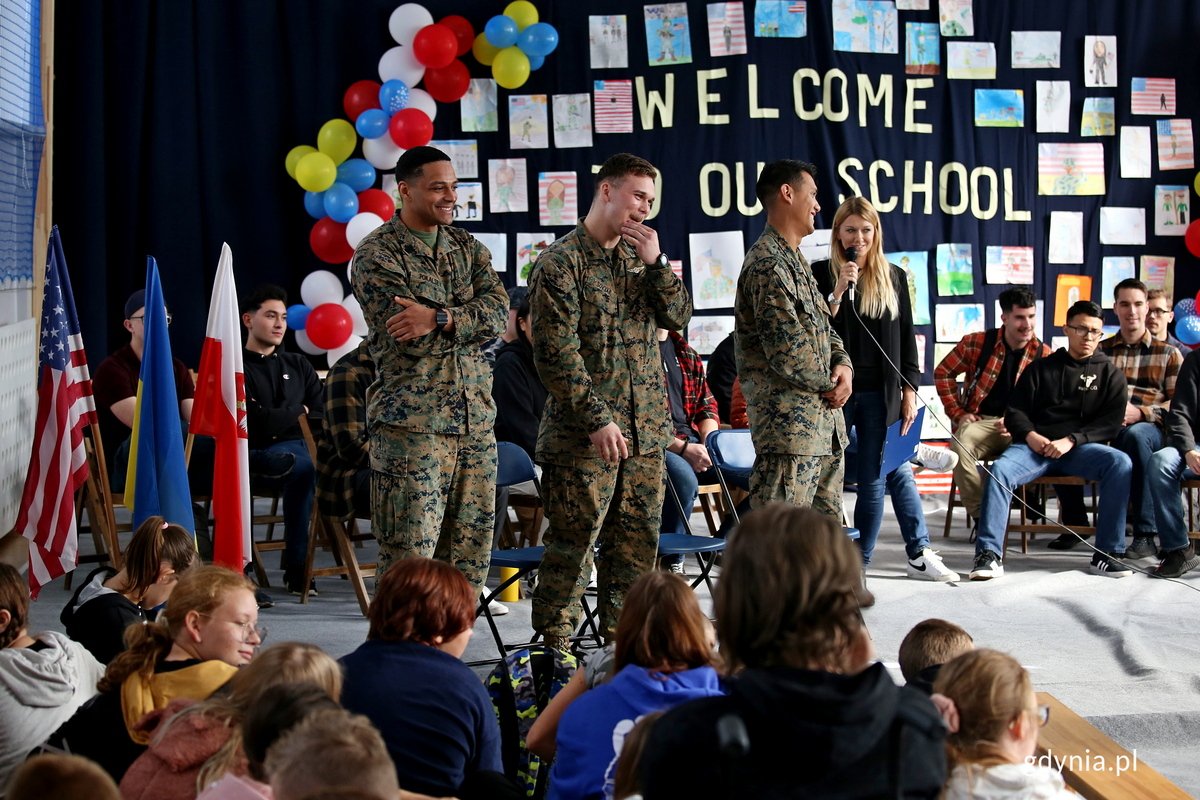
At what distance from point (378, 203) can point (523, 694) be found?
16.9 feet

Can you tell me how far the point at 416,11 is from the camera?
7422 mm

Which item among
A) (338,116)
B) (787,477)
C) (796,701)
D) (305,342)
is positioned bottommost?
(787,477)

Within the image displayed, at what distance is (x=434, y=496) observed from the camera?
3580mm

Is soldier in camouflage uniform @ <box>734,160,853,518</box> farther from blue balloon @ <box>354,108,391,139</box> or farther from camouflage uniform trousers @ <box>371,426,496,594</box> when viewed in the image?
blue balloon @ <box>354,108,391,139</box>

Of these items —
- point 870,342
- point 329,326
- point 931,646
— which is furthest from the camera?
point 329,326

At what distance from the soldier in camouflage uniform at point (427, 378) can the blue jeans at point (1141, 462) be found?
11.5 ft

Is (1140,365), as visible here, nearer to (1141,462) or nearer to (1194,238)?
(1141,462)

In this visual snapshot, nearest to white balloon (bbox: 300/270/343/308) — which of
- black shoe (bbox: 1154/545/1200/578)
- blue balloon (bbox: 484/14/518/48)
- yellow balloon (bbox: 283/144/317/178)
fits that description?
yellow balloon (bbox: 283/144/317/178)

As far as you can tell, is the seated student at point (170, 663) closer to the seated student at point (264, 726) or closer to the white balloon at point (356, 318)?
the seated student at point (264, 726)

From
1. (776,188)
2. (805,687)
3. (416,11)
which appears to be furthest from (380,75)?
(805,687)

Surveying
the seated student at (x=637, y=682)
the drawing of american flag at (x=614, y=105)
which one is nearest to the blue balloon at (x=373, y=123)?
the drawing of american flag at (x=614, y=105)

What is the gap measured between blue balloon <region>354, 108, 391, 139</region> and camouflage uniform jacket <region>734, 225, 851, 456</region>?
3740 millimetres

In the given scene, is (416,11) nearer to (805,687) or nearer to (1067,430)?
(1067,430)
